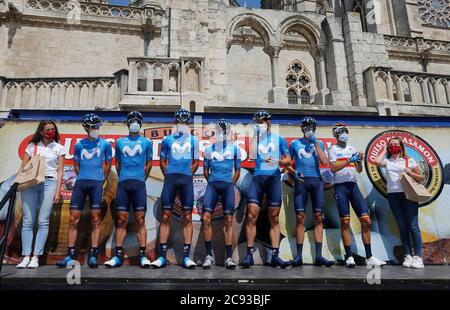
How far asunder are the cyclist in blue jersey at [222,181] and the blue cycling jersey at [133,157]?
866 mm

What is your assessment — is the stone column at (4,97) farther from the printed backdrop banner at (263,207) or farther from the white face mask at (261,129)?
the white face mask at (261,129)

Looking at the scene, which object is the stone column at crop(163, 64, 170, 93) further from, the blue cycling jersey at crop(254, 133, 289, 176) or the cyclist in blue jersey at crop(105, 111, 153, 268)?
the blue cycling jersey at crop(254, 133, 289, 176)

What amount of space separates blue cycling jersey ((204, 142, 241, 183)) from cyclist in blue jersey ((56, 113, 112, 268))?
143 cm

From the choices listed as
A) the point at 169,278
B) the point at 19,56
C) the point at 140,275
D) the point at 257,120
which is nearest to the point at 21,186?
the point at 140,275

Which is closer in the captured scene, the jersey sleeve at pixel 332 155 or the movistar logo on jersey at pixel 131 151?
the movistar logo on jersey at pixel 131 151

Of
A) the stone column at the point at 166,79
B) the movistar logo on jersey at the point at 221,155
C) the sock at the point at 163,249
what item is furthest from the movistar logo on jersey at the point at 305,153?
the stone column at the point at 166,79

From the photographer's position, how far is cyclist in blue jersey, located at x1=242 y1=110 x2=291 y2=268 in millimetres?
4719

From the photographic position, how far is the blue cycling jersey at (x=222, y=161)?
4855mm

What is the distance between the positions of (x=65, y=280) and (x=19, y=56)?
14876 millimetres

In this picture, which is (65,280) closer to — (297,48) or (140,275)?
(140,275)

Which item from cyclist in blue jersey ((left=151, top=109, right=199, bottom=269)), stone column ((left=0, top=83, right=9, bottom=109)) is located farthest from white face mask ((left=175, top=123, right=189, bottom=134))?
stone column ((left=0, top=83, right=9, bottom=109))

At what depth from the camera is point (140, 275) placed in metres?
3.65

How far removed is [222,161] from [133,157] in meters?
1.23

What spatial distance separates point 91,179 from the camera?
469 cm
